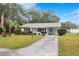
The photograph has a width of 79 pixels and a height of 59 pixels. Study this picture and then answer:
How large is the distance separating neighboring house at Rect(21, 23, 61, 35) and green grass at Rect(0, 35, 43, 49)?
0.14 meters

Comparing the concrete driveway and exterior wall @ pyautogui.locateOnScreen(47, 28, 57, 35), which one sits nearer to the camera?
the concrete driveway

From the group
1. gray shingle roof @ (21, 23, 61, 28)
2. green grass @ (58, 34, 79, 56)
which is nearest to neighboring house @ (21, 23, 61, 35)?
gray shingle roof @ (21, 23, 61, 28)

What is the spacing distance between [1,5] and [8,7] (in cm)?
16

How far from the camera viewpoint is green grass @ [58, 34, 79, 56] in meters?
6.16

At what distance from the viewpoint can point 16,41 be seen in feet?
21.1

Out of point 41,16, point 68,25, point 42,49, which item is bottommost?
point 42,49

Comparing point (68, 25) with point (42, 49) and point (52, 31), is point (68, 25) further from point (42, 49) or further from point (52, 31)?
point (42, 49)

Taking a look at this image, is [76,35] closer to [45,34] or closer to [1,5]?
[45,34]

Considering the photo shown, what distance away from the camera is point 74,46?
630 cm

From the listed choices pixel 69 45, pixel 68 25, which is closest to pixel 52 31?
pixel 68 25

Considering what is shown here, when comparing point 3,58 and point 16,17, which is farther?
point 16,17

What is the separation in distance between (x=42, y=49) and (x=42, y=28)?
0.48m

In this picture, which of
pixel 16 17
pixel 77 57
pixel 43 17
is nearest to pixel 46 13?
pixel 43 17

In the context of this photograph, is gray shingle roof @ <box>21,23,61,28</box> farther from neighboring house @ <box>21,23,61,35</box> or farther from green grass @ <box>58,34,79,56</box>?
green grass @ <box>58,34,79,56</box>
